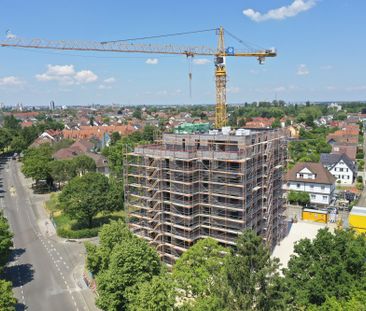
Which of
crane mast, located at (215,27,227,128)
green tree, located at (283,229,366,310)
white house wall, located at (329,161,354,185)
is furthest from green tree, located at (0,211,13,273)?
white house wall, located at (329,161,354,185)

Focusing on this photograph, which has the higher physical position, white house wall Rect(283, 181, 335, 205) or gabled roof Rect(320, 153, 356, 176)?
gabled roof Rect(320, 153, 356, 176)

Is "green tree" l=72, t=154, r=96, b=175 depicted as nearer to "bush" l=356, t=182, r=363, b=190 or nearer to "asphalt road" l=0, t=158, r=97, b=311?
"asphalt road" l=0, t=158, r=97, b=311

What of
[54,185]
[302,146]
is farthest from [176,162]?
[302,146]

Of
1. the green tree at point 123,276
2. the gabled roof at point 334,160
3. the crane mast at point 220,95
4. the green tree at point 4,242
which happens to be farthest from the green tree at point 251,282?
the gabled roof at point 334,160

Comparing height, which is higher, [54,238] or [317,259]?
[317,259]

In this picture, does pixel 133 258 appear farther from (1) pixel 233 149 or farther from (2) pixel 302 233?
(2) pixel 302 233
